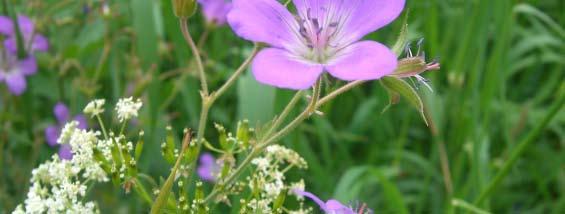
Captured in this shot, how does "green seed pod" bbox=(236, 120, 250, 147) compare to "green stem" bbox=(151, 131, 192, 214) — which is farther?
"green seed pod" bbox=(236, 120, 250, 147)

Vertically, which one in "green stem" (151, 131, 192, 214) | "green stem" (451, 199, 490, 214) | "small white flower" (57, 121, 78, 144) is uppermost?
"small white flower" (57, 121, 78, 144)

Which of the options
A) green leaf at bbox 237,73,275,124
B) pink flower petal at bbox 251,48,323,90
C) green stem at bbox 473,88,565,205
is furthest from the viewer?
green leaf at bbox 237,73,275,124

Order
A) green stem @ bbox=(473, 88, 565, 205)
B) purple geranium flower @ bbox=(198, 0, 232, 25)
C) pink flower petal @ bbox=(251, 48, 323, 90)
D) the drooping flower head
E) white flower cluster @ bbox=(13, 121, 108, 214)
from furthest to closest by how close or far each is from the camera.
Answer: purple geranium flower @ bbox=(198, 0, 232, 25) → the drooping flower head → green stem @ bbox=(473, 88, 565, 205) → white flower cluster @ bbox=(13, 121, 108, 214) → pink flower petal @ bbox=(251, 48, 323, 90)

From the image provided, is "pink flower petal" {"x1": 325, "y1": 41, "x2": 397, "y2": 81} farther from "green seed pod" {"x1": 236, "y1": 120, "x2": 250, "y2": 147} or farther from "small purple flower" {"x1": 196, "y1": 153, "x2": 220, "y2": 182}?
"small purple flower" {"x1": 196, "y1": 153, "x2": 220, "y2": 182}

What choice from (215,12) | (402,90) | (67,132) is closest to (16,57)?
(215,12)

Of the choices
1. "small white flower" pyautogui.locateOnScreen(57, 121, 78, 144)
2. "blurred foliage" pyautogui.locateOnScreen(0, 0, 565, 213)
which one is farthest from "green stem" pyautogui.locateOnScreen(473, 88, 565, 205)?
"small white flower" pyautogui.locateOnScreen(57, 121, 78, 144)

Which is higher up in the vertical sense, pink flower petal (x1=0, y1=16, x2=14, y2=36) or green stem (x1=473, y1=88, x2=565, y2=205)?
pink flower petal (x1=0, y1=16, x2=14, y2=36)
